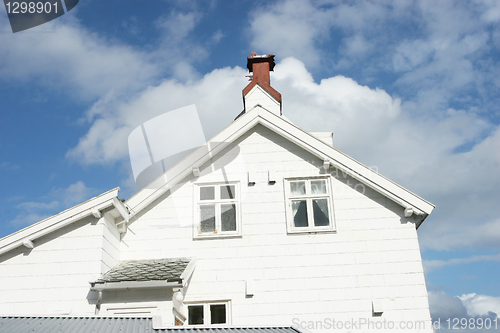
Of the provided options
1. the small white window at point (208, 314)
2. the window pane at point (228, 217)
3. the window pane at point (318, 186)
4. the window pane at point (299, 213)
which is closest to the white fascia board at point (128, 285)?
the small white window at point (208, 314)

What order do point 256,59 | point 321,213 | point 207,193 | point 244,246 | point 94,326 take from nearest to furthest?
point 94,326
point 244,246
point 321,213
point 207,193
point 256,59

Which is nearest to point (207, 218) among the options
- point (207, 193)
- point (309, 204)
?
point (207, 193)

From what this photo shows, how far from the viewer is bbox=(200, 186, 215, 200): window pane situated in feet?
36.7

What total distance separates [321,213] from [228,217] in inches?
95.7

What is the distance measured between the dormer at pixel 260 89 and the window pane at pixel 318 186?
140 inches

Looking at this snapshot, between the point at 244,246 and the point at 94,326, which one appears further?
the point at 244,246

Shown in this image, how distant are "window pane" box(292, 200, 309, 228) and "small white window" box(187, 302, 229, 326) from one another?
2.70 meters

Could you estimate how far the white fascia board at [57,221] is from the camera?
30.2 ft

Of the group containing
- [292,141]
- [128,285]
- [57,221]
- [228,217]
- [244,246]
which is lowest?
[128,285]

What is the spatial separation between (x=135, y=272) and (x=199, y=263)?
5.49ft

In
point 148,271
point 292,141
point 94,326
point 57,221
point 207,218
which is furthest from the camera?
point 292,141

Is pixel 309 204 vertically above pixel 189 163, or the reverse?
pixel 189 163

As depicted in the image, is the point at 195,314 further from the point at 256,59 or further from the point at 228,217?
the point at 256,59

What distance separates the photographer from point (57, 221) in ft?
30.9
